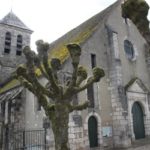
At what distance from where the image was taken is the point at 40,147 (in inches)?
493

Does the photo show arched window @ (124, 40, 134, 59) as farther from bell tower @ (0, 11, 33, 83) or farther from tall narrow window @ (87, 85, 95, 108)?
bell tower @ (0, 11, 33, 83)

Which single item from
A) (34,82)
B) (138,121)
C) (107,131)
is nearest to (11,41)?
(107,131)

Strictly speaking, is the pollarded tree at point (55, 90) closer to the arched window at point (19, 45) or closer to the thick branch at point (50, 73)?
the thick branch at point (50, 73)

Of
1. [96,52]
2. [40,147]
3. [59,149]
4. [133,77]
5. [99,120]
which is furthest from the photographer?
[133,77]

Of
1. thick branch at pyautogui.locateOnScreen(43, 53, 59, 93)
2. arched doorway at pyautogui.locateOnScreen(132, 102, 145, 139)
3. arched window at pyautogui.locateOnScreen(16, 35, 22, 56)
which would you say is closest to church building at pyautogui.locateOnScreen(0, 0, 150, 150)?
arched doorway at pyautogui.locateOnScreen(132, 102, 145, 139)

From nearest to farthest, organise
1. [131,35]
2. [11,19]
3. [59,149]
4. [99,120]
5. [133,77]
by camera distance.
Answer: [59,149]
[99,120]
[133,77]
[131,35]
[11,19]

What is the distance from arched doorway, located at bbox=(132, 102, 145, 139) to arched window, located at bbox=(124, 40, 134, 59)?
363cm

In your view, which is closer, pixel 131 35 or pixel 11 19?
pixel 131 35

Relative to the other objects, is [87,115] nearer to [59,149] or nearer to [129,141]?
[129,141]

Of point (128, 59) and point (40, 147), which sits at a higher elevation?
point (128, 59)

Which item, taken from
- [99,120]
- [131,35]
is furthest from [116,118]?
[131,35]

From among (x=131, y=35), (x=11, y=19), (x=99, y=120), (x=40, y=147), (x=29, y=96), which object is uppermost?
(x=11, y=19)

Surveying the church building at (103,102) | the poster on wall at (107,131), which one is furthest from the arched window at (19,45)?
the poster on wall at (107,131)

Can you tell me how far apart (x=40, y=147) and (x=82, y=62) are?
5.48 metres
